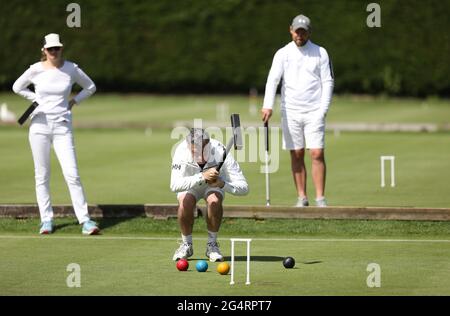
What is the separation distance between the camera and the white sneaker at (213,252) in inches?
356

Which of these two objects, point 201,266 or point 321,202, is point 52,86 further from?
point 201,266

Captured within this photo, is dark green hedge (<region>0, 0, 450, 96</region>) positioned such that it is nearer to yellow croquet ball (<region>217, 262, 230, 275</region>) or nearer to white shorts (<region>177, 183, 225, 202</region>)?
white shorts (<region>177, 183, 225, 202</region>)

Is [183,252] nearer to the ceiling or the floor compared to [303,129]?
nearer to the floor

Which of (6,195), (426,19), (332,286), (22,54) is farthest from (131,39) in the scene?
(332,286)

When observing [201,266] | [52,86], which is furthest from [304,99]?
[201,266]

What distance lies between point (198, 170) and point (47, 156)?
2.18 metres

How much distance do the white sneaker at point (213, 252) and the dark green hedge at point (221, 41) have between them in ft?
67.8

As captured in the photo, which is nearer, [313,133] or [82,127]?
[313,133]

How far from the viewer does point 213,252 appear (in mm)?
9086

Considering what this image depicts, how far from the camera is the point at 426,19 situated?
2917 centimetres

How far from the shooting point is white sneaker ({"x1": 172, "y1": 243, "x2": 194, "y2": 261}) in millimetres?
9047

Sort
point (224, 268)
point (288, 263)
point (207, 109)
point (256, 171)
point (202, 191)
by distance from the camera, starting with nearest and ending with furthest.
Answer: point (224, 268) < point (288, 263) < point (202, 191) < point (256, 171) < point (207, 109)

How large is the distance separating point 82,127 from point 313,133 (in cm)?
1239
